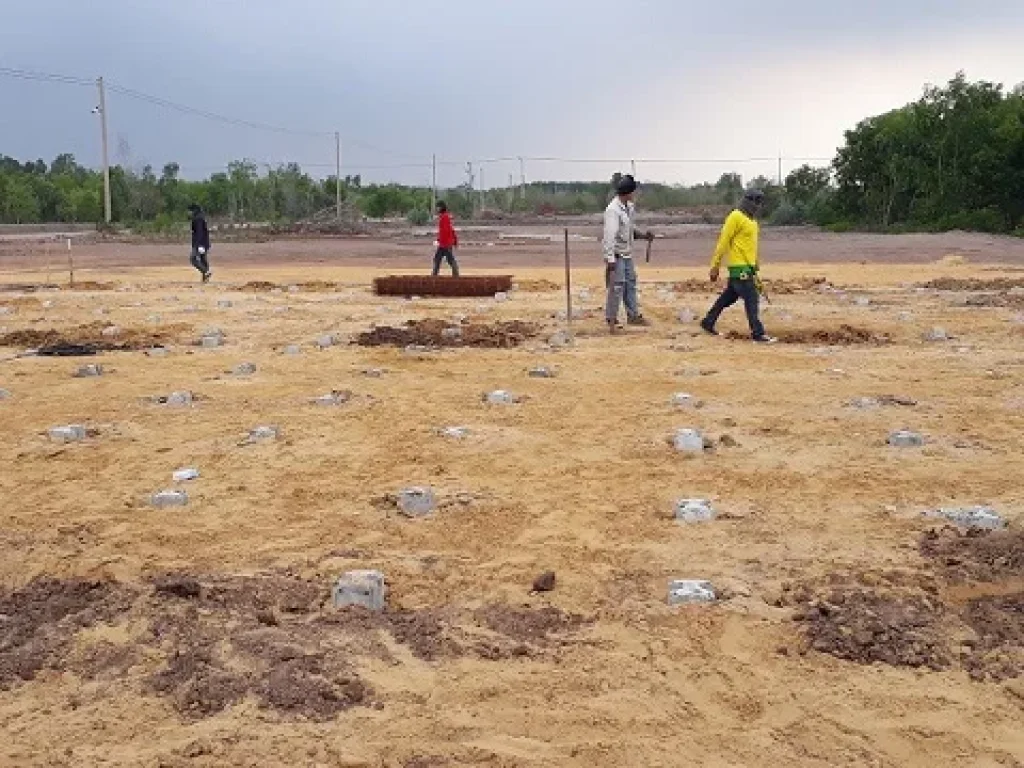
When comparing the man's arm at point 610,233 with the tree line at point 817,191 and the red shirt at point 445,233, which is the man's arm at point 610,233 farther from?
the tree line at point 817,191

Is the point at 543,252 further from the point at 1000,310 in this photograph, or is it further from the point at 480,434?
the point at 480,434

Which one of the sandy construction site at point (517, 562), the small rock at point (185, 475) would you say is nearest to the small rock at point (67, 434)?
the sandy construction site at point (517, 562)

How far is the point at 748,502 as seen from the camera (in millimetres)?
5113

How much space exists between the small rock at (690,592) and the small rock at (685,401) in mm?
3360

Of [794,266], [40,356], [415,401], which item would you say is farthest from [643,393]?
[794,266]

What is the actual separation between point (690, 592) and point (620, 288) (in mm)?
7876

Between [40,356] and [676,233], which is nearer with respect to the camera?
[40,356]

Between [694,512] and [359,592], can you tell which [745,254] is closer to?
[694,512]

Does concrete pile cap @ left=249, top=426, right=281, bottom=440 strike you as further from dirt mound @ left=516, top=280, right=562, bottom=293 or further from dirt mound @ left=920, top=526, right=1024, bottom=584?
dirt mound @ left=516, top=280, right=562, bottom=293

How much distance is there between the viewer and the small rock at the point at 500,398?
7488 millimetres

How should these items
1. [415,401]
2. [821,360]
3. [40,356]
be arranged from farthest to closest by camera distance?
[40,356] < [821,360] < [415,401]

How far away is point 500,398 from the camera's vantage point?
7.54 m

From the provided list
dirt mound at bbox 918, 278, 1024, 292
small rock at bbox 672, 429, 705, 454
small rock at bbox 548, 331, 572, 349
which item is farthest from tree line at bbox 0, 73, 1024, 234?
small rock at bbox 672, 429, 705, 454

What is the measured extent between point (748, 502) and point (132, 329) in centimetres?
895
